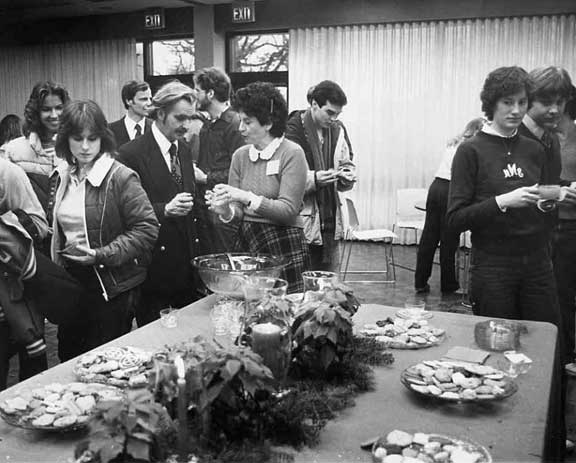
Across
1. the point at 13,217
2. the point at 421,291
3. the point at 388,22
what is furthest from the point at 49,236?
the point at 388,22

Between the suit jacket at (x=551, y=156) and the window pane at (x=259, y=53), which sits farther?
the window pane at (x=259, y=53)

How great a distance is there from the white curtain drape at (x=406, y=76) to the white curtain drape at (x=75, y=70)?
2355 millimetres

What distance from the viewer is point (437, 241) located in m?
5.36

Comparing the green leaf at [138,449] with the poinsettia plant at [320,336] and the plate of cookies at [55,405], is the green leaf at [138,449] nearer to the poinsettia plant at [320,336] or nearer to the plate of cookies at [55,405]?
the plate of cookies at [55,405]

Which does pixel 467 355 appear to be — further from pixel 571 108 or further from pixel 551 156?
pixel 571 108

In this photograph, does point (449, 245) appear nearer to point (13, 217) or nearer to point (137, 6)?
point (13, 217)

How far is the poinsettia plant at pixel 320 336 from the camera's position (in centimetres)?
158

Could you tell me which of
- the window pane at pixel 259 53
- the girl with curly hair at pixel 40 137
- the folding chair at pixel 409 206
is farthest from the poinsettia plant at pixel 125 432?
the window pane at pixel 259 53

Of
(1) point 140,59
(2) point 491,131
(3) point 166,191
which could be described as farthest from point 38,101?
(1) point 140,59

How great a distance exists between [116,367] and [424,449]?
0.80 metres

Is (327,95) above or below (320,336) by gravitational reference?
above

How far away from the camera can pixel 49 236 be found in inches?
114

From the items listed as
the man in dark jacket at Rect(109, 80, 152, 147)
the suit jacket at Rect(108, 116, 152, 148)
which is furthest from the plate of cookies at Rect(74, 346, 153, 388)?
the man in dark jacket at Rect(109, 80, 152, 147)

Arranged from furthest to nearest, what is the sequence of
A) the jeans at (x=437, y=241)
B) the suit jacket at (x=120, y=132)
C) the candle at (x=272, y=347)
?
the jeans at (x=437, y=241) → the suit jacket at (x=120, y=132) → the candle at (x=272, y=347)
